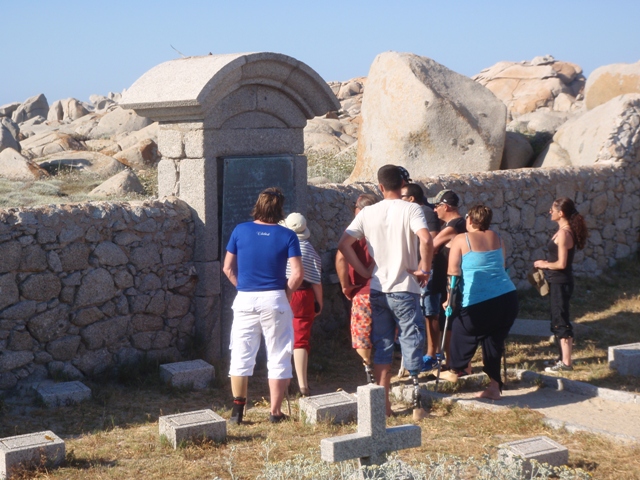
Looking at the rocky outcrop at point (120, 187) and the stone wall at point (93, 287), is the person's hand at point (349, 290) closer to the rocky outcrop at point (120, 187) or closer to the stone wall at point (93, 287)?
the stone wall at point (93, 287)

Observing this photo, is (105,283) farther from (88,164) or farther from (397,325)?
(88,164)

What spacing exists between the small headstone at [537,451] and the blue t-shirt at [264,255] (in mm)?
1902

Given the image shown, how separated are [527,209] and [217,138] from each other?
5.10m

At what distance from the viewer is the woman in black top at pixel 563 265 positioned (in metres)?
7.21

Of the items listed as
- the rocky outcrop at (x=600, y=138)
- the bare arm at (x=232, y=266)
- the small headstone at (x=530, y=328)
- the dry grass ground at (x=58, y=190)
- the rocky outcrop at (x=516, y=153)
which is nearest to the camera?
the bare arm at (x=232, y=266)

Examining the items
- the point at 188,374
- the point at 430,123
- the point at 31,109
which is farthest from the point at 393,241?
the point at 31,109

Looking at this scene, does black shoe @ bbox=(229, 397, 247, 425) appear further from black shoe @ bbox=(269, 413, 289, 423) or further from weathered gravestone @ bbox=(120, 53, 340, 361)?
weathered gravestone @ bbox=(120, 53, 340, 361)

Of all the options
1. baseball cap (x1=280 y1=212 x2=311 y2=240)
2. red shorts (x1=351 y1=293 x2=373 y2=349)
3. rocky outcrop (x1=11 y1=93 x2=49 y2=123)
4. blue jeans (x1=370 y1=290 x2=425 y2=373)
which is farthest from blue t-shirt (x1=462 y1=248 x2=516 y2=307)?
rocky outcrop (x1=11 y1=93 x2=49 y2=123)

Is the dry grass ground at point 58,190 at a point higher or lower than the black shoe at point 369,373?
higher

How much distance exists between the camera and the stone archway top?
6.97 meters

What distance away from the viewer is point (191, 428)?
526cm

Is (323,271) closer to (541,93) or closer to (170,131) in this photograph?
(170,131)

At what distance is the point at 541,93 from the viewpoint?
114 ft

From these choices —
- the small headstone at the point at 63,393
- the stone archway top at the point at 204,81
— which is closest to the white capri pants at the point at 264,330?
the small headstone at the point at 63,393
